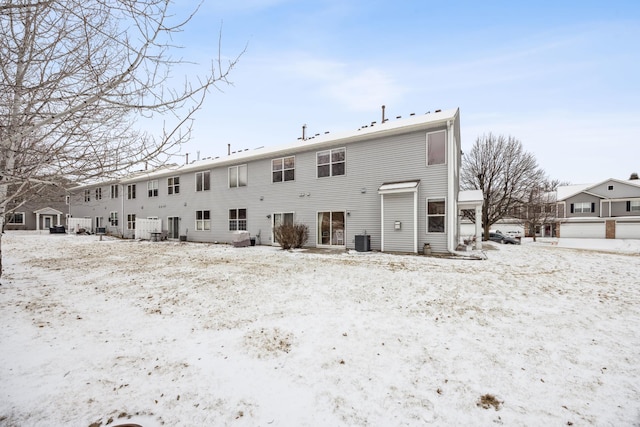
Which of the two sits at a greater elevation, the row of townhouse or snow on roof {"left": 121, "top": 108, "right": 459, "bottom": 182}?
snow on roof {"left": 121, "top": 108, "right": 459, "bottom": 182}

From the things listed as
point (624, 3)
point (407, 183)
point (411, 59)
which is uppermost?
point (411, 59)

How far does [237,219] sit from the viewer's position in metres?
18.7

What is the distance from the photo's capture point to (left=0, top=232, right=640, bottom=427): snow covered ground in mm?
2795

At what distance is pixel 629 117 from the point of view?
22.4 meters

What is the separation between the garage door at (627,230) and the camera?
2937 centimetres

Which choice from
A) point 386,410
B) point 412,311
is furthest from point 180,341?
point 412,311

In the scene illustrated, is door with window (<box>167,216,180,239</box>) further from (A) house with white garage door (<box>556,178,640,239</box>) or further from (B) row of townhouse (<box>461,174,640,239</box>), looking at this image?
(A) house with white garage door (<box>556,178,640,239</box>)

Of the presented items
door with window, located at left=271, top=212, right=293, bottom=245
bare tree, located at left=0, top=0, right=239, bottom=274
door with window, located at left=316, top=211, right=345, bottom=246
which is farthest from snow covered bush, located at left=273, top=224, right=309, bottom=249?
bare tree, located at left=0, top=0, right=239, bottom=274

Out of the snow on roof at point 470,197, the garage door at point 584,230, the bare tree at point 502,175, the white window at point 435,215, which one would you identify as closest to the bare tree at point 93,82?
the white window at point 435,215

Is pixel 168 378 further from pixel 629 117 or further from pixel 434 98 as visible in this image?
pixel 629 117

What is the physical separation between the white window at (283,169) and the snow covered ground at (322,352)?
9.82m

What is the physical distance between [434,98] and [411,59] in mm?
5822

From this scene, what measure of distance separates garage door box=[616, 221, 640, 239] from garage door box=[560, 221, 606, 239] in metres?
1.16

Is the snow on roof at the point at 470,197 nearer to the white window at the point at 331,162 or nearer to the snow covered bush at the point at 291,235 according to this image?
the white window at the point at 331,162
